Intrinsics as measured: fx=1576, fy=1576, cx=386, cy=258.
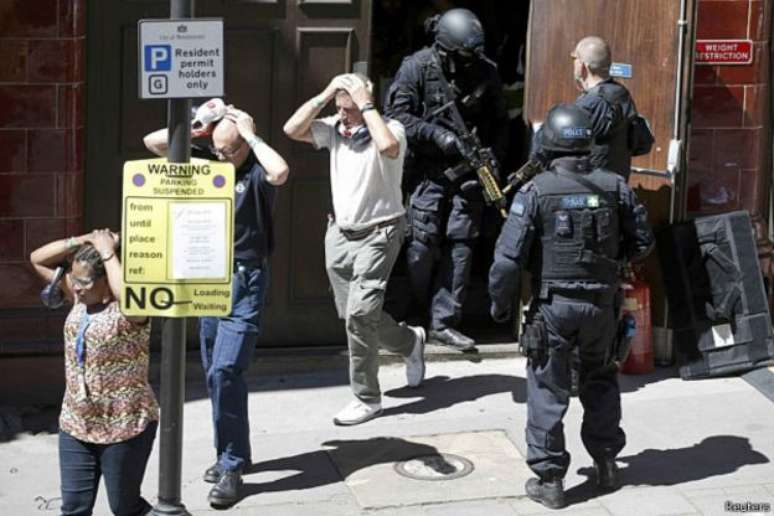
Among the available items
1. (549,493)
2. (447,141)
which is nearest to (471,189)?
(447,141)

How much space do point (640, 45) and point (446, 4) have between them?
1912 millimetres

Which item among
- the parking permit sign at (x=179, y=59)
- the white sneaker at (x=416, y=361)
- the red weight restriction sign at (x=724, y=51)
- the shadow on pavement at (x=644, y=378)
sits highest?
the red weight restriction sign at (x=724, y=51)

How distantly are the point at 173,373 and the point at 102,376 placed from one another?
0.36 m

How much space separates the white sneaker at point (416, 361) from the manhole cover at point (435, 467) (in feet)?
3.24

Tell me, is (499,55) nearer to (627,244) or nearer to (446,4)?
(446,4)

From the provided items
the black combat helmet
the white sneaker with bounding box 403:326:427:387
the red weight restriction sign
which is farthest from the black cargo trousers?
the red weight restriction sign

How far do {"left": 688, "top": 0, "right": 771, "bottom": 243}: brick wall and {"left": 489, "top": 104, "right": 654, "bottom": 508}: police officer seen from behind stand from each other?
2308 mm

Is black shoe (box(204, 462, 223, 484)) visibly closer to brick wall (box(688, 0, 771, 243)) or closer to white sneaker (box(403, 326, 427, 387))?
white sneaker (box(403, 326, 427, 387))

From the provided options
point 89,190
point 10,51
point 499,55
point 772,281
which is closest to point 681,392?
point 772,281

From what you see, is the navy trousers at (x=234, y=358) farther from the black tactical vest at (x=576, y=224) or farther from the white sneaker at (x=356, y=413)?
the black tactical vest at (x=576, y=224)

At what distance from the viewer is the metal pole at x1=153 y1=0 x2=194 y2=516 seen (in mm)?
6262

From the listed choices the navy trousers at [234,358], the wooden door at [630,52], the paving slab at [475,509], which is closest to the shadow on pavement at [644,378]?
the wooden door at [630,52]

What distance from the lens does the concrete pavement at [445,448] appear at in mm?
7785

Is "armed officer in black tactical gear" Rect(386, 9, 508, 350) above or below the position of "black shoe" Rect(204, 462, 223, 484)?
above
